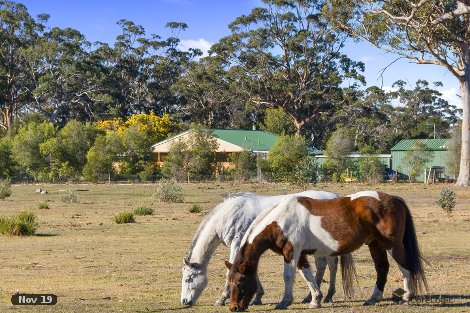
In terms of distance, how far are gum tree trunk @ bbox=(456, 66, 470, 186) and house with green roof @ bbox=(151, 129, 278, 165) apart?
22.9 m

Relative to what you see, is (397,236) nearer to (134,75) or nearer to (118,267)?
(118,267)

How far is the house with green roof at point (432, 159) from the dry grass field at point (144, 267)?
130ft

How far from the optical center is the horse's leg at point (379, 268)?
1127 cm

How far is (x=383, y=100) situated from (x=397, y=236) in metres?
89.6

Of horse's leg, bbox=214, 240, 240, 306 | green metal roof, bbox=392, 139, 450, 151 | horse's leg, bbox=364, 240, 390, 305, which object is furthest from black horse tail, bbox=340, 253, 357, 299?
green metal roof, bbox=392, 139, 450, 151

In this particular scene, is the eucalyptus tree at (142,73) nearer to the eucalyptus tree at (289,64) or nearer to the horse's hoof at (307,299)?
the eucalyptus tree at (289,64)

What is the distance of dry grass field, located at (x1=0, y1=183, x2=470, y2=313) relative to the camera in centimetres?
1162

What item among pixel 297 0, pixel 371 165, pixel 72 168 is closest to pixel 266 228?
pixel 371 165

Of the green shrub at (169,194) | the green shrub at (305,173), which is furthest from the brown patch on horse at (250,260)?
the green shrub at (305,173)

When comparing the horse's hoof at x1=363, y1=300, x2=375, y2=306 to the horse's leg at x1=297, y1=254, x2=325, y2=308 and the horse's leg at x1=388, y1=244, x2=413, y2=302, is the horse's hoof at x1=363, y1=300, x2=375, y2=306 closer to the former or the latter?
the horse's leg at x1=388, y1=244, x2=413, y2=302

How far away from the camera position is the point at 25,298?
11.5 metres

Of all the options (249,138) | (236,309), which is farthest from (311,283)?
(249,138)

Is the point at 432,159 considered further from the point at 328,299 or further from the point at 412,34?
the point at 328,299

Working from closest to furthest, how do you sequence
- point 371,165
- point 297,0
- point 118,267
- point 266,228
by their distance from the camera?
point 266,228 → point 118,267 → point 371,165 → point 297,0
